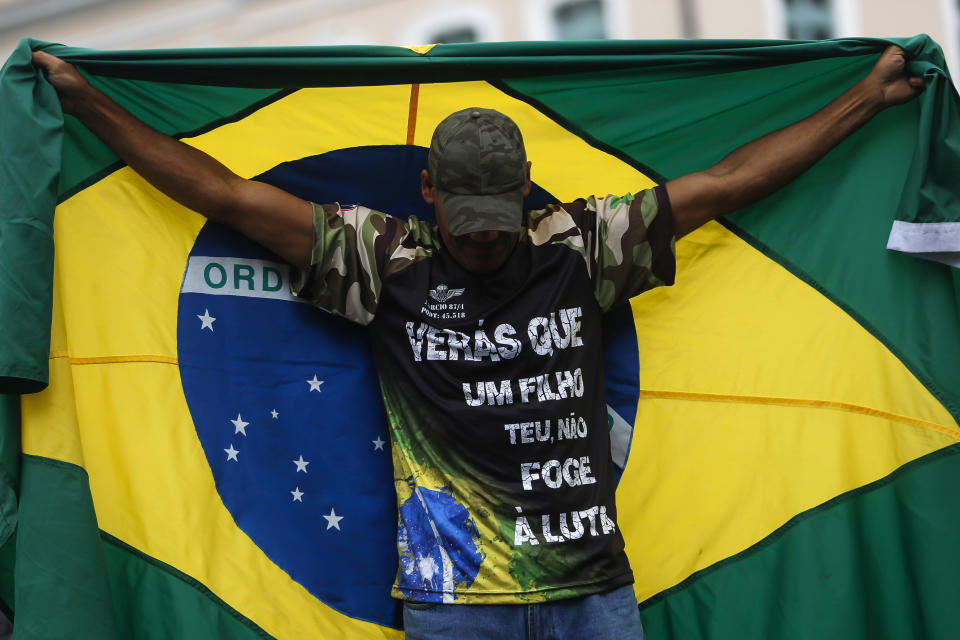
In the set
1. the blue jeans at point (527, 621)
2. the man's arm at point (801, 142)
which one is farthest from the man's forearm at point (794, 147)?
the blue jeans at point (527, 621)

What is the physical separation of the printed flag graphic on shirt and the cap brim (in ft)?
1.54

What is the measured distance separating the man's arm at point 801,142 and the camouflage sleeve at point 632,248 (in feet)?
0.53

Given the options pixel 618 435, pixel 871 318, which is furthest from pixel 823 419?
pixel 618 435

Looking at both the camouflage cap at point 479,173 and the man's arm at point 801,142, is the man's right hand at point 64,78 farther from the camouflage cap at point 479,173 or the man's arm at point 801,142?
the man's arm at point 801,142

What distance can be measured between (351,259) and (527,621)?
1.07 meters

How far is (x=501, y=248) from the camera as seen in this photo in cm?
299

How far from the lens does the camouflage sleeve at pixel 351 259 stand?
3.00m

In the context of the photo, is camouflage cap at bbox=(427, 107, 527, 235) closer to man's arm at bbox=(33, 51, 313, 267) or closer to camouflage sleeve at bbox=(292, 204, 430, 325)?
camouflage sleeve at bbox=(292, 204, 430, 325)

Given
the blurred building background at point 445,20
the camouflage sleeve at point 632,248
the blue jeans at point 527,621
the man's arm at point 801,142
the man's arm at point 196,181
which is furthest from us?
the blurred building background at point 445,20

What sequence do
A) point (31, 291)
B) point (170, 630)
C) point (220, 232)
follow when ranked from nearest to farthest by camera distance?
1. point (31, 291)
2. point (170, 630)
3. point (220, 232)

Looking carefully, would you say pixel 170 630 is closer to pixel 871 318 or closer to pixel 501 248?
pixel 501 248

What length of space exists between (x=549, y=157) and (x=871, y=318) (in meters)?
1.11

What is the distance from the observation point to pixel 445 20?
14.1 meters

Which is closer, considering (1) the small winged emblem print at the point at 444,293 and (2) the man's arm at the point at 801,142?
(1) the small winged emblem print at the point at 444,293
